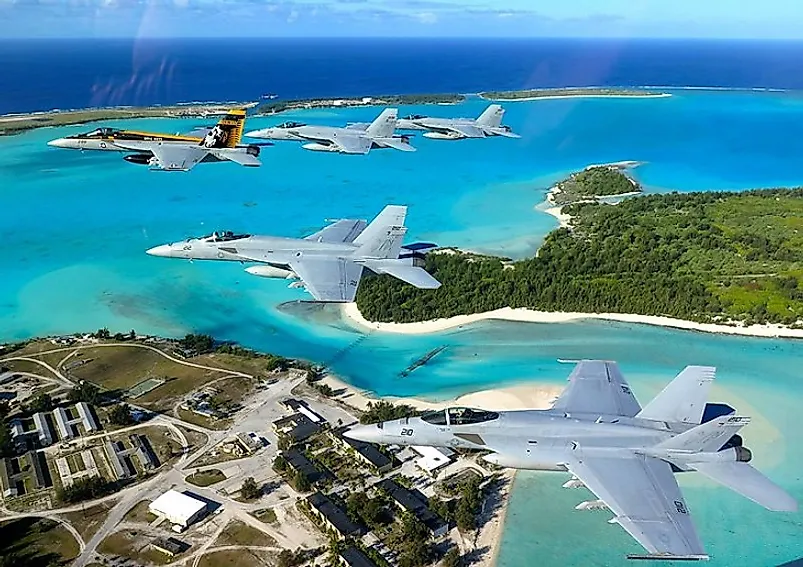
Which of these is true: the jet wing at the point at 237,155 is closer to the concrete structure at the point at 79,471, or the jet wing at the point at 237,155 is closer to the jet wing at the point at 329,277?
the jet wing at the point at 329,277

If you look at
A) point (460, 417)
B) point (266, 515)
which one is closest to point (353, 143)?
point (266, 515)

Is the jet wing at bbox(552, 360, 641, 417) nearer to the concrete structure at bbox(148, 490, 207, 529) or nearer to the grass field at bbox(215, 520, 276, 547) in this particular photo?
the grass field at bbox(215, 520, 276, 547)

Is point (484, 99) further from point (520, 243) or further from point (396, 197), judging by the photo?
point (520, 243)

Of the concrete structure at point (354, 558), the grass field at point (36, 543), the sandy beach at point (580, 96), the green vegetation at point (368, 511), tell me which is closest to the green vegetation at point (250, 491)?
the green vegetation at point (368, 511)

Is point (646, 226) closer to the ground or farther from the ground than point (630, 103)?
closer to the ground

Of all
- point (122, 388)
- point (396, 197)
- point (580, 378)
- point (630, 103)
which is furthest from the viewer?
point (630, 103)

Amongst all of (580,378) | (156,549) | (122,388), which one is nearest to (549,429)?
(580,378)
